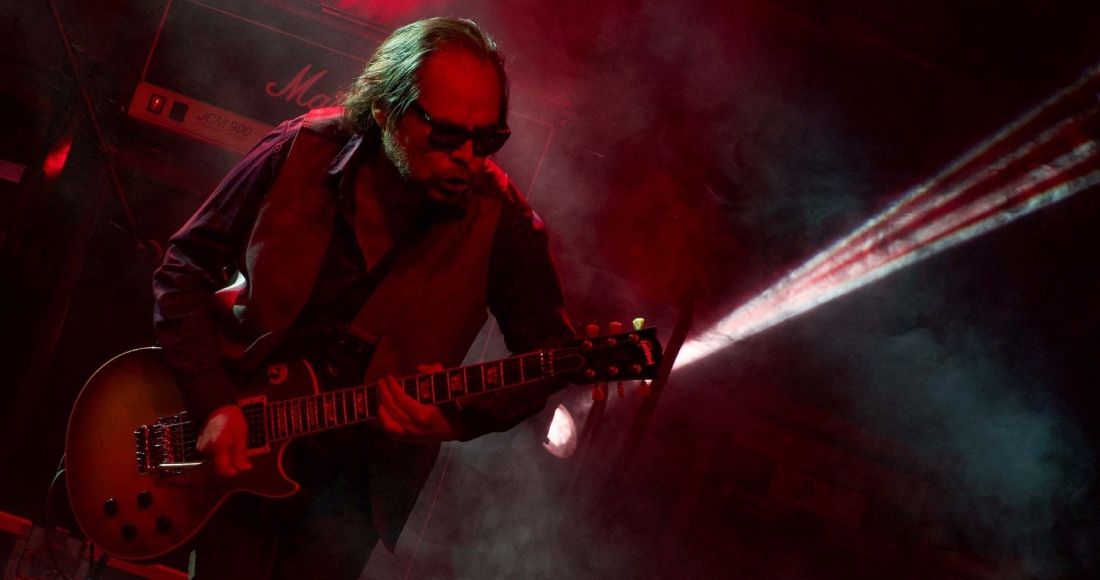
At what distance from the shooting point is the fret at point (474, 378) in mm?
1835

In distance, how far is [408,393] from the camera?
6.09 ft

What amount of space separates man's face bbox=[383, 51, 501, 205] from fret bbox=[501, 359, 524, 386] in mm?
442

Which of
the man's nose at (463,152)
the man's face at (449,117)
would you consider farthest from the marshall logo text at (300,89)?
the man's nose at (463,152)

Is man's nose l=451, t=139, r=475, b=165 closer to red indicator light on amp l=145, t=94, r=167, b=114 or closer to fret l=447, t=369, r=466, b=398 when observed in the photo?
fret l=447, t=369, r=466, b=398

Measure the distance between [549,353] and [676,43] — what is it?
2900 millimetres

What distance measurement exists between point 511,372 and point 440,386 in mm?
188

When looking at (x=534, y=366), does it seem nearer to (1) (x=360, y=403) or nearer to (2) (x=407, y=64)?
(1) (x=360, y=403)

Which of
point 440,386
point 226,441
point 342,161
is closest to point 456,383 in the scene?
point 440,386

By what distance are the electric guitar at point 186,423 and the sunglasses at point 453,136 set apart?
0.54 metres

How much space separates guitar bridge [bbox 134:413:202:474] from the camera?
190cm

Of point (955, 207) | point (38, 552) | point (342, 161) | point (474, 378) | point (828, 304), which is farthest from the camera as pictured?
point (828, 304)

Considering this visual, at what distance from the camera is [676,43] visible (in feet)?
Answer: 13.6

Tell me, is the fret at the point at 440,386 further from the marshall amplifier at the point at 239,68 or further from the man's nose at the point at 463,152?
the marshall amplifier at the point at 239,68

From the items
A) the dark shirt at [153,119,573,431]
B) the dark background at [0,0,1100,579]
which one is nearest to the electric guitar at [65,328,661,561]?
the dark shirt at [153,119,573,431]
